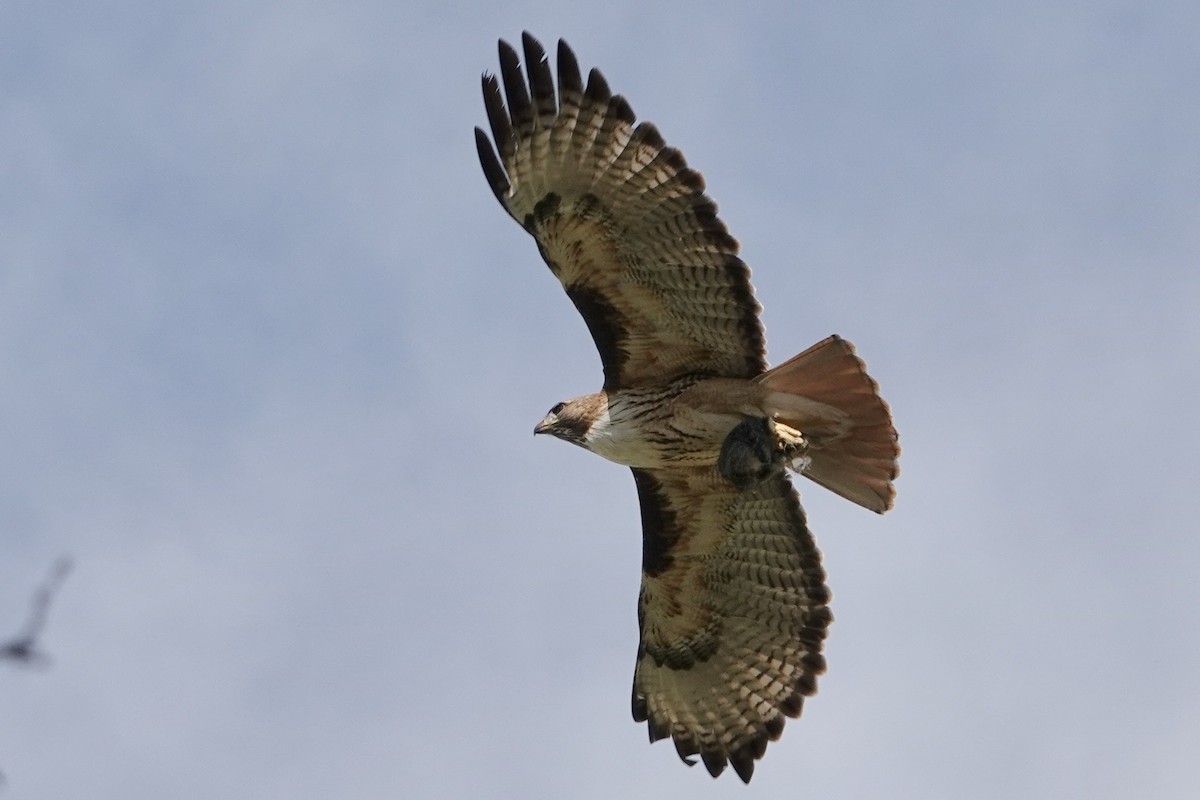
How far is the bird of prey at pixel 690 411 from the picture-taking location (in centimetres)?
744

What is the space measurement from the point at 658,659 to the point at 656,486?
4.17 feet

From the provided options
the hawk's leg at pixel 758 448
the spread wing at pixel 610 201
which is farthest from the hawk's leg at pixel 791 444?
the spread wing at pixel 610 201

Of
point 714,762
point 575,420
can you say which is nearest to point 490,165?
point 575,420

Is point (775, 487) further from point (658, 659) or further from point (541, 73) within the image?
point (541, 73)

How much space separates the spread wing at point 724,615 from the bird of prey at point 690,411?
0.03 ft

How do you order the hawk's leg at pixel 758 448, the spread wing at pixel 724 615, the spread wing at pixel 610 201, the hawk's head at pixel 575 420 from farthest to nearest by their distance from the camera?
the spread wing at pixel 724 615 < the hawk's head at pixel 575 420 < the hawk's leg at pixel 758 448 < the spread wing at pixel 610 201

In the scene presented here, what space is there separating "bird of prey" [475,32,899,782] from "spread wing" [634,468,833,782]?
1 centimetres

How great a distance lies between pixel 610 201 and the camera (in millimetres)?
7469

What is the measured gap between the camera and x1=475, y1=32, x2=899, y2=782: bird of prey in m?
7.44

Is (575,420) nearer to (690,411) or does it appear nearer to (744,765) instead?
(690,411)

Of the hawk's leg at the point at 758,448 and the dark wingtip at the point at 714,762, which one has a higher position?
the hawk's leg at the point at 758,448

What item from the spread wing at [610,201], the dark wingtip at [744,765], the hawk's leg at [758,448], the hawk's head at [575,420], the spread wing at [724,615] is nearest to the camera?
the spread wing at [610,201]

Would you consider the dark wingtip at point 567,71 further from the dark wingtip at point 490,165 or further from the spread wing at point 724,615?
the spread wing at point 724,615

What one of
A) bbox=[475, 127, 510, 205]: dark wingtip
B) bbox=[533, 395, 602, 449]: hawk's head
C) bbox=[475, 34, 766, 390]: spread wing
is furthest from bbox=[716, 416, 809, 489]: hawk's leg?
bbox=[475, 127, 510, 205]: dark wingtip
